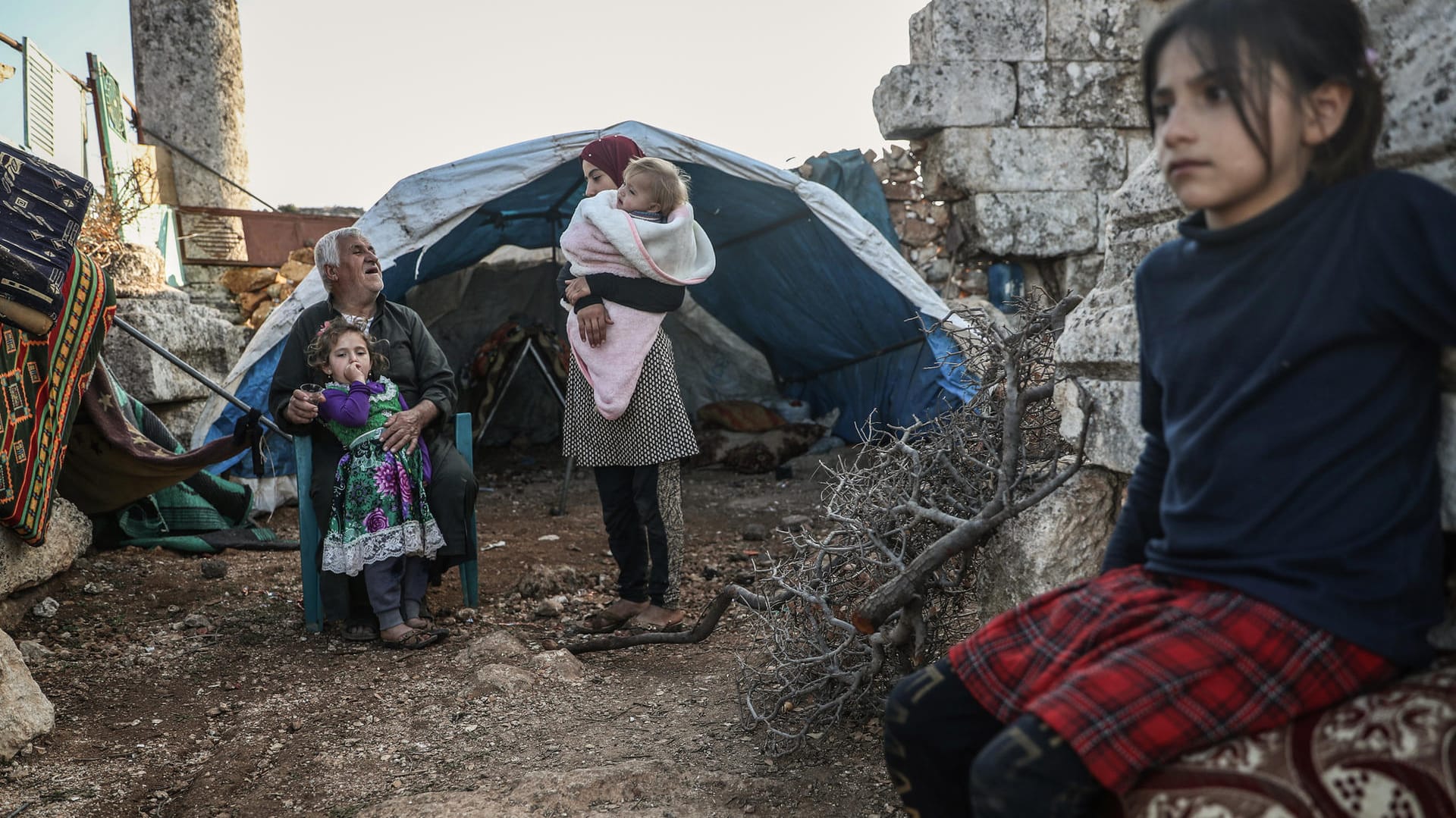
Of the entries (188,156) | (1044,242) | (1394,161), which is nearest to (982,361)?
(1394,161)

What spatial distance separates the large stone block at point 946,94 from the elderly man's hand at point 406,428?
175 inches

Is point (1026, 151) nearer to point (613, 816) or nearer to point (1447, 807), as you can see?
point (613, 816)

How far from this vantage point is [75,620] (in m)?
3.78

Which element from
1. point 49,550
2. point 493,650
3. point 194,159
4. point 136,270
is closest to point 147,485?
point 49,550

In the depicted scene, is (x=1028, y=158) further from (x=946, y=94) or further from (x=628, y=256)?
(x=628, y=256)

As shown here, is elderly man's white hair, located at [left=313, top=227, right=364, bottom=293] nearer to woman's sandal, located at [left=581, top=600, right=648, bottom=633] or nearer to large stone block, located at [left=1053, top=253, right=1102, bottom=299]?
woman's sandal, located at [left=581, top=600, right=648, bottom=633]

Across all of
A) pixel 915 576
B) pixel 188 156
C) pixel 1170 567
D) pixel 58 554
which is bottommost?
pixel 58 554

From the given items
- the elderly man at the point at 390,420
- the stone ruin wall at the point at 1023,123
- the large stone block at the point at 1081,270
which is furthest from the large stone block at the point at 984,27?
the elderly man at the point at 390,420

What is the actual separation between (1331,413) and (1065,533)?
1.04 metres

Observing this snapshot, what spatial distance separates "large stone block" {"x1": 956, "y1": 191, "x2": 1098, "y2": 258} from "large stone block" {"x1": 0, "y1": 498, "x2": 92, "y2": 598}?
573 centimetres

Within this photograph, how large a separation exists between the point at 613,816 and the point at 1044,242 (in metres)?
6.02

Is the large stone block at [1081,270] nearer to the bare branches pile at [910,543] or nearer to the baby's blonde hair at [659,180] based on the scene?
the baby's blonde hair at [659,180]

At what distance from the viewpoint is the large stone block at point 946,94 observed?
6969 mm

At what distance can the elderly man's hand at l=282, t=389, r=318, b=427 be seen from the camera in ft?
11.9
